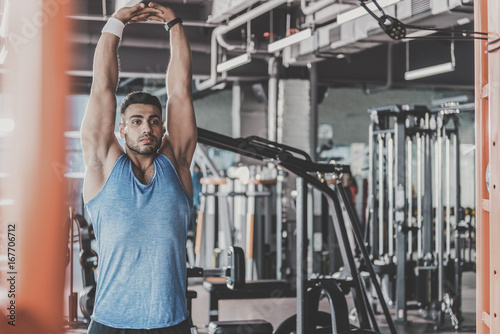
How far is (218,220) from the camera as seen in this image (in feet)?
27.9

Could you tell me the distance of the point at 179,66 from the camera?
2258 millimetres

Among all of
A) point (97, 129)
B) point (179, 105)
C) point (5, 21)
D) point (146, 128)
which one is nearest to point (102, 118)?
point (97, 129)

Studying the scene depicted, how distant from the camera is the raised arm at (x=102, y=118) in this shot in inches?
79.4

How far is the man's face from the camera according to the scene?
2068 mm

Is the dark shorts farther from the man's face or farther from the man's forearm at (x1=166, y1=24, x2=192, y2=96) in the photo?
the man's forearm at (x1=166, y1=24, x2=192, y2=96)

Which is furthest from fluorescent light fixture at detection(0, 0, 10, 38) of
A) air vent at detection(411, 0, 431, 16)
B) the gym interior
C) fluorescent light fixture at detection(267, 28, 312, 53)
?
fluorescent light fixture at detection(267, 28, 312, 53)

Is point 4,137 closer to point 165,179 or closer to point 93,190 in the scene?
point 93,190

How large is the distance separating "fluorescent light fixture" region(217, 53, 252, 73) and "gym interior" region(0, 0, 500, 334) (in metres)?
0.03

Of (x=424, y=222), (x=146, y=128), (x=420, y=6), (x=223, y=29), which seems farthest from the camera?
(x=223, y=29)

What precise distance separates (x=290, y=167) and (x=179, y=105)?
166 cm

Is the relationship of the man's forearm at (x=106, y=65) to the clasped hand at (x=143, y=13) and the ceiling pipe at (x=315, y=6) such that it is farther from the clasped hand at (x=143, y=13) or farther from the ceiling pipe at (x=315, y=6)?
the ceiling pipe at (x=315, y=6)

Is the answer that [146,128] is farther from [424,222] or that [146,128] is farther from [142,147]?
[424,222]

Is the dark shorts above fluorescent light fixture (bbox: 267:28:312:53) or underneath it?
→ underneath

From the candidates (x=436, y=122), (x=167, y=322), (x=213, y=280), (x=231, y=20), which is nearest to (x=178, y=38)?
(x=167, y=322)
